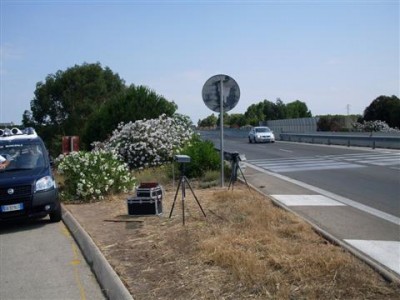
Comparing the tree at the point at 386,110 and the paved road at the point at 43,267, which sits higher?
the tree at the point at 386,110

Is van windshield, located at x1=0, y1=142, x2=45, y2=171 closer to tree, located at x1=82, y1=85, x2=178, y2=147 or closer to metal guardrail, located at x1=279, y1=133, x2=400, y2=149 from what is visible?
tree, located at x1=82, y1=85, x2=178, y2=147

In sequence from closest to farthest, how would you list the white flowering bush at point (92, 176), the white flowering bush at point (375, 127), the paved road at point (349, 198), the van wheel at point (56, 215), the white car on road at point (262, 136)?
1. the paved road at point (349, 198)
2. the van wheel at point (56, 215)
3. the white flowering bush at point (92, 176)
4. the white car on road at point (262, 136)
5. the white flowering bush at point (375, 127)

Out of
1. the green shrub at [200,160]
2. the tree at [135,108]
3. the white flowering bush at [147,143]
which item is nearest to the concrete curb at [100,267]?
the green shrub at [200,160]

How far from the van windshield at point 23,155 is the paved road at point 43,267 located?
140cm

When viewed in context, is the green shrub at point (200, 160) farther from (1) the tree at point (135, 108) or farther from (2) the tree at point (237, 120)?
(2) the tree at point (237, 120)

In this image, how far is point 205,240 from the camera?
23.9 ft

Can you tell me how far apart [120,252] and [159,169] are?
9.94m

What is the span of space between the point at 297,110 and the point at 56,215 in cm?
11493

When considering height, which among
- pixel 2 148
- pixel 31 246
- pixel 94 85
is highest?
pixel 94 85

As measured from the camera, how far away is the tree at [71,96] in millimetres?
39062

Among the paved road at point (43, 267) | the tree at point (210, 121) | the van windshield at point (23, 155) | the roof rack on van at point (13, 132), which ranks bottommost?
the paved road at point (43, 267)

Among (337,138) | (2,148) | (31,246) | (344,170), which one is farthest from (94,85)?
(31,246)

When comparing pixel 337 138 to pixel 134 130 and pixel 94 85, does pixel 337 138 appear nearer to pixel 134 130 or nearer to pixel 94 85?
pixel 94 85

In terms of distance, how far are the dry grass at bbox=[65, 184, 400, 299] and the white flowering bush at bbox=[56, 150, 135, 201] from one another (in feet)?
10.1
